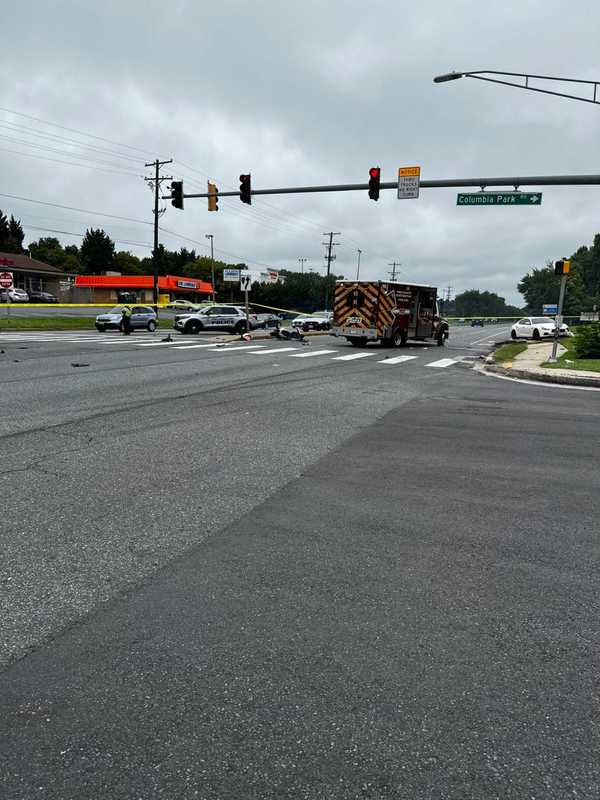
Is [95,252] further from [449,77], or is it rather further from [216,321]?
[449,77]

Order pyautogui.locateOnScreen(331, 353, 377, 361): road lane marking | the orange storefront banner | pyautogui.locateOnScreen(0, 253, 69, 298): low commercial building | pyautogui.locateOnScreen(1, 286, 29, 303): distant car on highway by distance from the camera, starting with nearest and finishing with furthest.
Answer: pyautogui.locateOnScreen(331, 353, 377, 361): road lane marking
pyautogui.locateOnScreen(1, 286, 29, 303): distant car on highway
pyautogui.locateOnScreen(0, 253, 69, 298): low commercial building
the orange storefront banner

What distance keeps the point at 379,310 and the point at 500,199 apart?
6718 millimetres

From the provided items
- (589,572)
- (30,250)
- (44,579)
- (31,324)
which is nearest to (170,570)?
(44,579)

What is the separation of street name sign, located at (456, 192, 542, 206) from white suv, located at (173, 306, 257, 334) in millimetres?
16817

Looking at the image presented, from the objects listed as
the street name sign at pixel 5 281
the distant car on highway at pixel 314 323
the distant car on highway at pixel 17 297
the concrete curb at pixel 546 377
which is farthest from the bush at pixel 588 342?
the distant car on highway at pixel 17 297

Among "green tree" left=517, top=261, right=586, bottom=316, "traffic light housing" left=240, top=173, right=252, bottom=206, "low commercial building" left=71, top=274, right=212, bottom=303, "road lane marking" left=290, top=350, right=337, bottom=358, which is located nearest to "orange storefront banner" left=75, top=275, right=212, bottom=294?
"low commercial building" left=71, top=274, right=212, bottom=303

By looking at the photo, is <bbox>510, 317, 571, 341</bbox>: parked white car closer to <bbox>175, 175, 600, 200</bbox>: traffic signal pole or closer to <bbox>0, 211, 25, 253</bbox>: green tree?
<bbox>175, 175, 600, 200</bbox>: traffic signal pole

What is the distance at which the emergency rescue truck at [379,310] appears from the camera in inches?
973

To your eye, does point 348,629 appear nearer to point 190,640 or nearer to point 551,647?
point 190,640

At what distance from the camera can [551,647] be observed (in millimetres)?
2801

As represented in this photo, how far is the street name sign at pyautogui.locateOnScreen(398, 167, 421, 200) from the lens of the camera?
20328mm

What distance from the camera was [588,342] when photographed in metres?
20.8

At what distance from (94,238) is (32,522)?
128 m

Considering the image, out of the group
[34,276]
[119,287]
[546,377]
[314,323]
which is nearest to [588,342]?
[546,377]
